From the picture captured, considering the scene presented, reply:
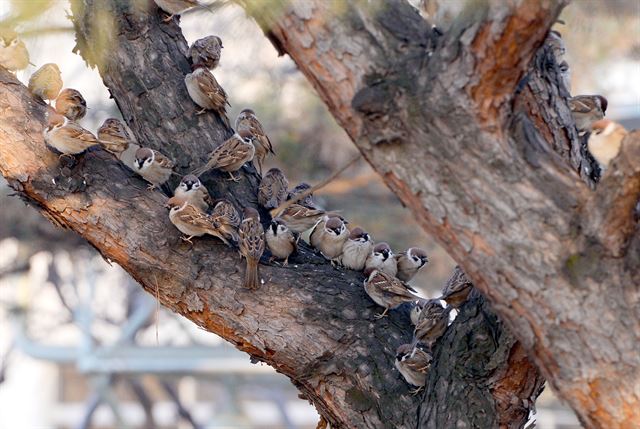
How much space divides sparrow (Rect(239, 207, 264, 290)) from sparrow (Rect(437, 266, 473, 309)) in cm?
85

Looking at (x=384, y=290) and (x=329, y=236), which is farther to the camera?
(x=329, y=236)

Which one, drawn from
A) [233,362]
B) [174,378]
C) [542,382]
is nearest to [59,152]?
[542,382]

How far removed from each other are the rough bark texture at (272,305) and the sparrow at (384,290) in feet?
0.16

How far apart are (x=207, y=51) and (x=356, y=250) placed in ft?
4.48

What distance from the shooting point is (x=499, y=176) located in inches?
119

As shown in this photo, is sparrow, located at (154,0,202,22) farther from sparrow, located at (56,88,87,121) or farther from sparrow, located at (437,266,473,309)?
sparrow, located at (437,266,473,309)

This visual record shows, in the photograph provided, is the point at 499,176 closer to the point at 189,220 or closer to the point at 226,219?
the point at 189,220

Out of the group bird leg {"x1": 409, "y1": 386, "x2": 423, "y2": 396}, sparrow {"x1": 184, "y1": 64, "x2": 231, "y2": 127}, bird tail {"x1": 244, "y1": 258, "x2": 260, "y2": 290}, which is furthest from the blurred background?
bird leg {"x1": 409, "y1": 386, "x2": 423, "y2": 396}

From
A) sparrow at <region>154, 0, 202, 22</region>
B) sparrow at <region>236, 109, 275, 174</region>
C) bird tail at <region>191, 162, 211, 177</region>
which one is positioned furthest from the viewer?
sparrow at <region>236, 109, 275, 174</region>

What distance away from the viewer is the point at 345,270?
4.52m

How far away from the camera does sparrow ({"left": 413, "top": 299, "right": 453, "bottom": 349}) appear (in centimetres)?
422

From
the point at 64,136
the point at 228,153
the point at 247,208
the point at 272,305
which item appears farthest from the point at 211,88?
the point at 272,305

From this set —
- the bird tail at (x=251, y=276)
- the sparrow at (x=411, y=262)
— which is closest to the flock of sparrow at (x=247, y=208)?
the bird tail at (x=251, y=276)

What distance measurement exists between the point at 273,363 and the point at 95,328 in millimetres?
12150
